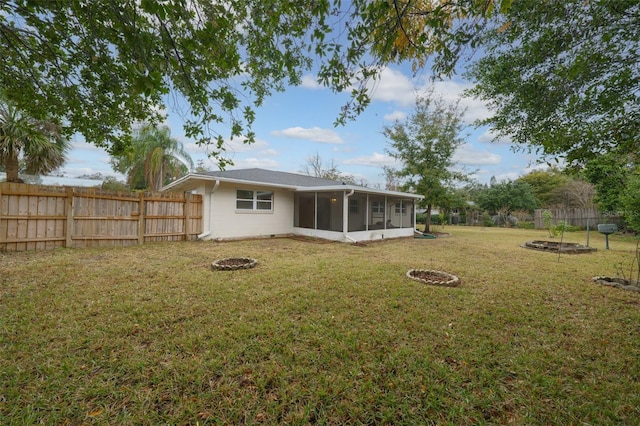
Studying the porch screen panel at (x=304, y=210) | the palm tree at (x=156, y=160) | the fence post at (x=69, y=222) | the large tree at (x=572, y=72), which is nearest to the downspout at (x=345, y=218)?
the porch screen panel at (x=304, y=210)

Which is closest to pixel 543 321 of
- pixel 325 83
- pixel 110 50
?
pixel 325 83

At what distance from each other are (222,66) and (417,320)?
147 inches

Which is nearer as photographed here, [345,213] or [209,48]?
[209,48]

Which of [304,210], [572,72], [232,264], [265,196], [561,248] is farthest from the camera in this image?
[304,210]

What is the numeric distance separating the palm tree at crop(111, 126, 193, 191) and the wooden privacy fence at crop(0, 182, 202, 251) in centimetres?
1037

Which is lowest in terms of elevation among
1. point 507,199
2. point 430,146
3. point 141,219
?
point 141,219

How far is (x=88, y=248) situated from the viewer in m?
7.08

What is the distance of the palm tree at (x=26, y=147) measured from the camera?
8367mm

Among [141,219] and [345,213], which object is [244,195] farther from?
[345,213]

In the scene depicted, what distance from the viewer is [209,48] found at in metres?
2.57

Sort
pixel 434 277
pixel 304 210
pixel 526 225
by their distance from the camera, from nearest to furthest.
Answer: pixel 434 277 → pixel 304 210 → pixel 526 225

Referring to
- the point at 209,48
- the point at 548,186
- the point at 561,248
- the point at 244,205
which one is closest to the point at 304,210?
the point at 244,205

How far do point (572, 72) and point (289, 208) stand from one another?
32.9 ft

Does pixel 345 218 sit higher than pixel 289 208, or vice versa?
pixel 289 208
